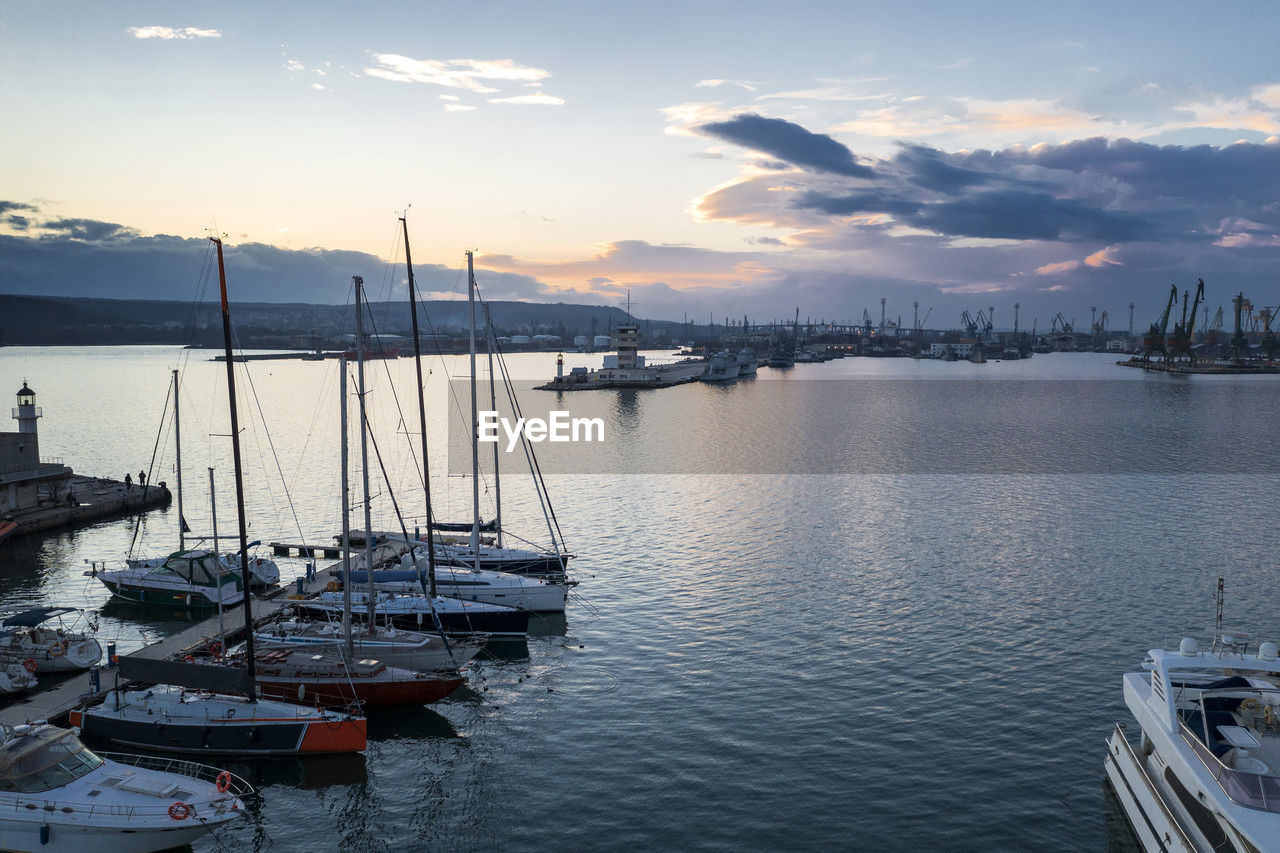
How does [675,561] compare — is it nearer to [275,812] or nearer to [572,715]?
[572,715]

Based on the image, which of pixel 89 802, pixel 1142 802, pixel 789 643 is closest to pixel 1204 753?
pixel 1142 802

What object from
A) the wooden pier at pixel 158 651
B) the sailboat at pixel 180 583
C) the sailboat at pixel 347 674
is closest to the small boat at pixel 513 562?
the wooden pier at pixel 158 651

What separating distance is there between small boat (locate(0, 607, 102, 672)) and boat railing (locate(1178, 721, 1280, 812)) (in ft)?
115

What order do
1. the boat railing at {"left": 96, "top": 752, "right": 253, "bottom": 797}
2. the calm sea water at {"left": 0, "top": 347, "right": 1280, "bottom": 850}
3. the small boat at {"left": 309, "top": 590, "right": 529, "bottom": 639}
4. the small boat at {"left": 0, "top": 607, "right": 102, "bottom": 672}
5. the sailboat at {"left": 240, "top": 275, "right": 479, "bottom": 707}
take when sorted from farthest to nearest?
the small boat at {"left": 309, "top": 590, "right": 529, "bottom": 639} < the small boat at {"left": 0, "top": 607, "right": 102, "bottom": 672} < the sailboat at {"left": 240, "top": 275, "right": 479, "bottom": 707} < the boat railing at {"left": 96, "top": 752, "right": 253, "bottom": 797} < the calm sea water at {"left": 0, "top": 347, "right": 1280, "bottom": 850}

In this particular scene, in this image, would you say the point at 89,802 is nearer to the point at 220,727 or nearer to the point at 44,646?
the point at 220,727

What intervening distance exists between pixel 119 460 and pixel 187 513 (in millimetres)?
29784

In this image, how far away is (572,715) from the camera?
88.5 feet

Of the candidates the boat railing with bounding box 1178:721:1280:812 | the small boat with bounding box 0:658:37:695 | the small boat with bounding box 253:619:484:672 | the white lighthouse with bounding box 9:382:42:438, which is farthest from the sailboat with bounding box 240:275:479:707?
the white lighthouse with bounding box 9:382:42:438

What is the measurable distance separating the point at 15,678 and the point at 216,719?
908 centimetres

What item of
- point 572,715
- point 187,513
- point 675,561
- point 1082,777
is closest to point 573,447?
point 187,513

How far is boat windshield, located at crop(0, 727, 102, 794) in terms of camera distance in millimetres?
18047

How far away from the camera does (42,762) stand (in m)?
18.5

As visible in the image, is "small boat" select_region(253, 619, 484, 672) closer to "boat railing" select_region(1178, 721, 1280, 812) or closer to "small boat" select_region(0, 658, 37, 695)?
"small boat" select_region(0, 658, 37, 695)

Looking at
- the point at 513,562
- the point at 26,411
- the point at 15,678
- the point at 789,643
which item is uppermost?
the point at 26,411
